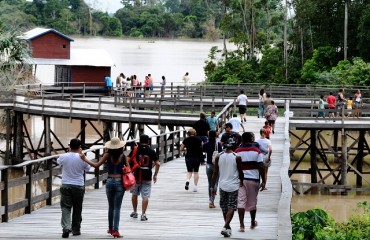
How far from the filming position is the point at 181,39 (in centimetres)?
15175

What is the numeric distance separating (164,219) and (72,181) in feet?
8.55

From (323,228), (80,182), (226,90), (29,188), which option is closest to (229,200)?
(80,182)

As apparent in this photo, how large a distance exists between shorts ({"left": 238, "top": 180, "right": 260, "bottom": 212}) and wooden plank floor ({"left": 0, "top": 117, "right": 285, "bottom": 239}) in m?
0.40

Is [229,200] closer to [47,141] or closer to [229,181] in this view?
[229,181]

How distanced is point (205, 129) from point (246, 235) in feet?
24.5

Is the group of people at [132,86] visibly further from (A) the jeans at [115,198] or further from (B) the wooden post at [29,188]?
(A) the jeans at [115,198]

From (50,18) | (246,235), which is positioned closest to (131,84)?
(246,235)

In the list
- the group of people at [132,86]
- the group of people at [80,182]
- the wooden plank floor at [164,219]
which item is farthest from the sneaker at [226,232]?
the group of people at [132,86]

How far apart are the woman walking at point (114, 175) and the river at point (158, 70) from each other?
607 inches

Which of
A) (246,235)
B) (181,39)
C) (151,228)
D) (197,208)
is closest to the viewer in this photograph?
(246,235)

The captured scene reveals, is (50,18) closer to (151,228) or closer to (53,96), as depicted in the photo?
(53,96)

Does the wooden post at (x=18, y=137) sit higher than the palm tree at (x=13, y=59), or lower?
lower

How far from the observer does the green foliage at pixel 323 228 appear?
1686 cm

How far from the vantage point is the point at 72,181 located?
13.2m
